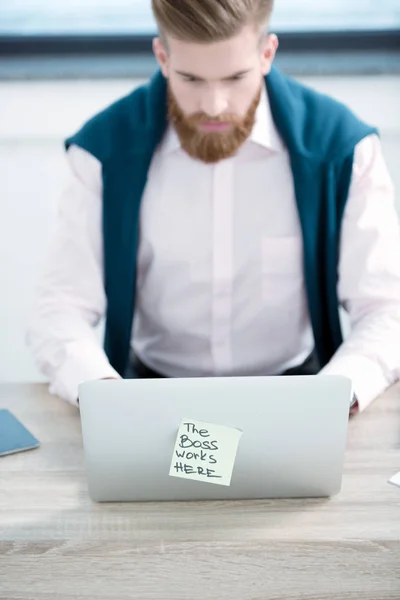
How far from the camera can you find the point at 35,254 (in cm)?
227

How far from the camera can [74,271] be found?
1.48m

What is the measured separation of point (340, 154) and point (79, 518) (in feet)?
2.70

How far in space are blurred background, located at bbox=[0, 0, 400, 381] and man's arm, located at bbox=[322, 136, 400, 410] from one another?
0.73 meters

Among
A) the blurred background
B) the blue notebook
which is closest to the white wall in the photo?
the blurred background

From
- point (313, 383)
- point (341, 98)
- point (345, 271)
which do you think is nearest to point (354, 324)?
point (345, 271)

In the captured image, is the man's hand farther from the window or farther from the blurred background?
the window

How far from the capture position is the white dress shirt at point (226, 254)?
1441 mm

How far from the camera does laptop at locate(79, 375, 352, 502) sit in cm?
90

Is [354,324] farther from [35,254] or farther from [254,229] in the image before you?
[35,254]

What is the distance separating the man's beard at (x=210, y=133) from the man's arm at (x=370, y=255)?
21 centimetres

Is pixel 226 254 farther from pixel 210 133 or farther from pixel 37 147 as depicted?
pixel 37 147

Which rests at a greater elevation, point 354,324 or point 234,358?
point 354,324

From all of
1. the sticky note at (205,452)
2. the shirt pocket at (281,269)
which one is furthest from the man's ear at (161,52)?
the sticky note at (205,452)

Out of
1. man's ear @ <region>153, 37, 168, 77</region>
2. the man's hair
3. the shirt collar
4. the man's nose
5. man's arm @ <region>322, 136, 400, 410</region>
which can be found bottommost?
man's arm @ <region>322, 136, 400, 410</region>
